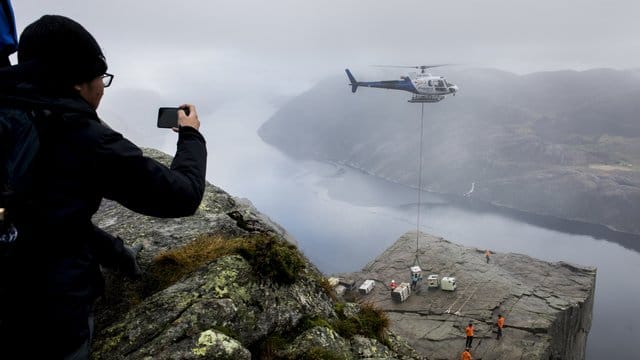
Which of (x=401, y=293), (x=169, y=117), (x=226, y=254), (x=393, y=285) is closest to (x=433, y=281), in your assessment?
(x=393, y=285)

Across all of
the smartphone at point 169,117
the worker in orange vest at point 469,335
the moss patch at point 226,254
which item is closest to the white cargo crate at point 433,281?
the worker in orange vest at point 469,335

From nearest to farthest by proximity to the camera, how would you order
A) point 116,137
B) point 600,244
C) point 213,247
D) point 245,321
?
point 116,137 < point 245,321 < point 213,247 < point 600,244

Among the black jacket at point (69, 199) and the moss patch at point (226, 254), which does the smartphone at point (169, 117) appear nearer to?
the black jacket at point (69, 199)

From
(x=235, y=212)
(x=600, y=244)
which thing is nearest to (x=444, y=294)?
(x=235, y=212)

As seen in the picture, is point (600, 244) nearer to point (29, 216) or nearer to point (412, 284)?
point (412, 284)

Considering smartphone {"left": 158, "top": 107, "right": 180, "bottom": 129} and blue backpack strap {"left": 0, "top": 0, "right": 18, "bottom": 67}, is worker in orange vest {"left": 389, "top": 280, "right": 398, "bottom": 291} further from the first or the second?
blue backpack strap {"left": 0, "top": 0, "right": 18, "bottom": 67}

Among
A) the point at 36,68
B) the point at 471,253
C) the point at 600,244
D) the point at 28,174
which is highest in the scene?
the point at 36,68

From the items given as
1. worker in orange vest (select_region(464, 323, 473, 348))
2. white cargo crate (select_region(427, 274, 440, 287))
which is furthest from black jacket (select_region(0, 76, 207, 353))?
white cargo crate (select_region(427, 274, 440, 287))
